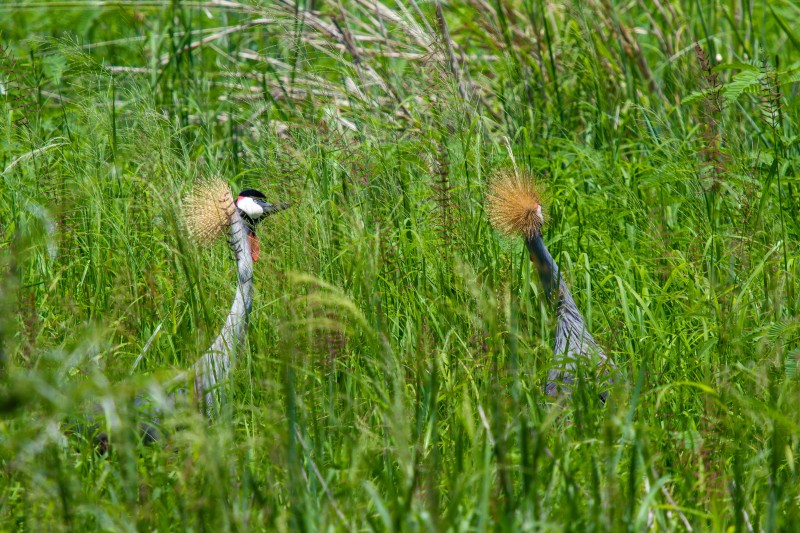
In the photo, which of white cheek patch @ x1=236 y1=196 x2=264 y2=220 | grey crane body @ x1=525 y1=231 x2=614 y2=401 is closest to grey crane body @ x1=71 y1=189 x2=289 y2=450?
white cheek patch @ x1=236 y1=196 x2=264 y2=220

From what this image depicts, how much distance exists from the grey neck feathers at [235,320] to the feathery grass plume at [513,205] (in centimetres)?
83

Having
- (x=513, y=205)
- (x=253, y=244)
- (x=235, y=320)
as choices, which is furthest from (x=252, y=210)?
(x=513, y=205)

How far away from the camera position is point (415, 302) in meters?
3.19

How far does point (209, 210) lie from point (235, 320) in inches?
14.8

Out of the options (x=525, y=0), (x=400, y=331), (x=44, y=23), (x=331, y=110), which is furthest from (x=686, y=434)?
(x=44, y=23)

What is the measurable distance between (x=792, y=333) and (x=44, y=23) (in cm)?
471

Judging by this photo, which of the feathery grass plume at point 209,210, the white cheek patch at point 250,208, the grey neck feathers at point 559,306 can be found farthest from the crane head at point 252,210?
the grey neck feathers at point 559,306

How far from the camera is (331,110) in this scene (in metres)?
3.56

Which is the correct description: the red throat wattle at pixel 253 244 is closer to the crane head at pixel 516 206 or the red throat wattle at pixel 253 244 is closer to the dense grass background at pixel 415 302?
the dense grass background at pixel 415 302

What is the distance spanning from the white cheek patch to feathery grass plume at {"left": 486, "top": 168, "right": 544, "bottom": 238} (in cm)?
92

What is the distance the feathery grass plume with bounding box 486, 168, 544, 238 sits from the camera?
312 cm

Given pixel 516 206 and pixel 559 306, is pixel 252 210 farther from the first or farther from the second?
pixel 559 306

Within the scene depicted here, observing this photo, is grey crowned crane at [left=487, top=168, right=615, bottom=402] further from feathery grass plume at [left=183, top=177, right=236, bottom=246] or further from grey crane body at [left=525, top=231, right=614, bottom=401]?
feathery grass plume at [left=183, top=177, right=236, bottom=246]

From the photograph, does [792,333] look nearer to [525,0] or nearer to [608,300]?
[608,300]
